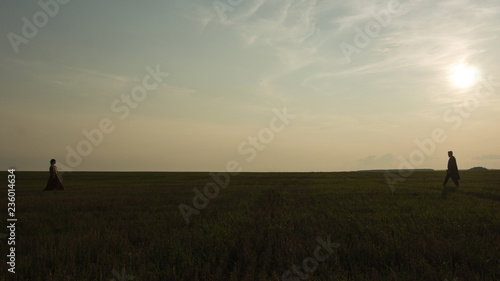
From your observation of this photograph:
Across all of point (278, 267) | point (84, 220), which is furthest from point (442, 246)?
point (84, 220)

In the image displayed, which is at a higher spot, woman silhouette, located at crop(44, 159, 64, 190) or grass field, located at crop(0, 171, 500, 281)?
woman silhouette, located at crop(44, 159, 64, 190)

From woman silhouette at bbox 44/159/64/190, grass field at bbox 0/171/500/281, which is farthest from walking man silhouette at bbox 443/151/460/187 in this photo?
woman silhouette at bbox 44/159/64/190

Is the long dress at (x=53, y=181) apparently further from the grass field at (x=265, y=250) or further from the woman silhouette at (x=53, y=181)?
the grass field at (x=265, y=250)

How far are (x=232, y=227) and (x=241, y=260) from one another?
3.00 meters

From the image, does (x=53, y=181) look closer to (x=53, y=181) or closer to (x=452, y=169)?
(x=53, y=181)

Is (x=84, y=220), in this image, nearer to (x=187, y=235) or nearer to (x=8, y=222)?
(x=8, y=222)

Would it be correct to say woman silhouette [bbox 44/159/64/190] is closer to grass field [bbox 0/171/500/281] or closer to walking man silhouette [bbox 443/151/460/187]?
grass field [bbox 0/171/500/281]

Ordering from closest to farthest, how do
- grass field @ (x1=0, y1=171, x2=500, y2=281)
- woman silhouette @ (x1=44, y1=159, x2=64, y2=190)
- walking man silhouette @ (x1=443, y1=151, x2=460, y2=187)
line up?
grass field @ (x1=0, y1=171, x2=500, y2=281) → woman silhouette @ (x1=44, y1=159, x2=64, y2=190) → walking man silhouette @ (x1=443, y1=151, x2=460, y2=187)

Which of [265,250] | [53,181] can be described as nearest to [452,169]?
[265,250]

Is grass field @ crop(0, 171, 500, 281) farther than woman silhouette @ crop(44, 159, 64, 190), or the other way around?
woman silhouette @ crop(44, 159, 64, 190)

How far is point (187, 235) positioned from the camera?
7.32 metres

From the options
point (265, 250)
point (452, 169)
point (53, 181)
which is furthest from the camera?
point (452, 169)

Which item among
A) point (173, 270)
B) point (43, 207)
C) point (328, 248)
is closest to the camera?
point (173, 270)

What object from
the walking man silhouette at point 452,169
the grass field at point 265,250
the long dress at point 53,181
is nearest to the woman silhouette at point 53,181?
the long dress at point 53,181
